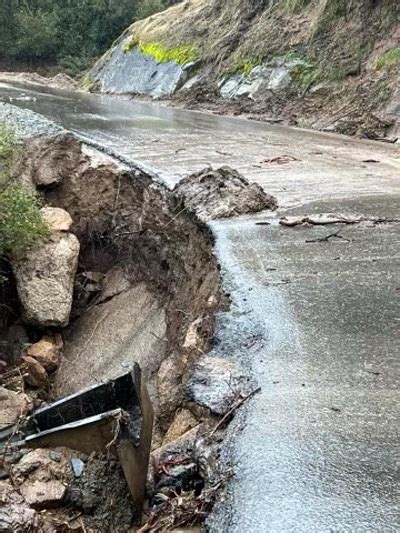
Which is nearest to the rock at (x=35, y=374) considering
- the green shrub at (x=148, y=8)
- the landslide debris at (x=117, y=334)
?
the landslide debris at (x=117, y=334)

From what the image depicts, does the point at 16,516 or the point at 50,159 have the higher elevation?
the point at 50,159

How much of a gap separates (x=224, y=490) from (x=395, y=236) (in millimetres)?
3623

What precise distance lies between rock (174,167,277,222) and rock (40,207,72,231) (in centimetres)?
140

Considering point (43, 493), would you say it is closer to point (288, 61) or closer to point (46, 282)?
point (46, 282)

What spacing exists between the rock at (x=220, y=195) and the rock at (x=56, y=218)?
4.59 feet

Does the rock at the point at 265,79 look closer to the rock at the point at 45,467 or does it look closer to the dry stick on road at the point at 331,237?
the dry stick on road at the point at 331,237

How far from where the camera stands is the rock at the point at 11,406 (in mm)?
5312

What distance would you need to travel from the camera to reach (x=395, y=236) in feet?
18.6

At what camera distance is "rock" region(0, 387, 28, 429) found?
531 cm

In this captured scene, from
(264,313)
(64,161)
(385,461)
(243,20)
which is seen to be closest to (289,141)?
(64,161)

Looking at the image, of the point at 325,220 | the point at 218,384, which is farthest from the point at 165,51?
the point at 218,384

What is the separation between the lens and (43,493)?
4.03m

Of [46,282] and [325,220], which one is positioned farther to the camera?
[46,282]

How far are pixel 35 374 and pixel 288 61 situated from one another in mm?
14554
